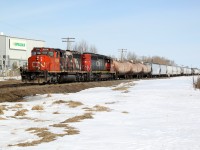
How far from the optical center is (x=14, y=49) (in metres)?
85.8

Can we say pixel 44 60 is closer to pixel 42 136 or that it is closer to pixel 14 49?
pixel 42 136

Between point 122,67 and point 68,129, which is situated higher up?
point 122,67

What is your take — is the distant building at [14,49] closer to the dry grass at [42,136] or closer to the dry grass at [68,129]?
the dry grass at [68,129]

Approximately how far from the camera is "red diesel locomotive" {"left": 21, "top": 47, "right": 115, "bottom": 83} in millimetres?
30188

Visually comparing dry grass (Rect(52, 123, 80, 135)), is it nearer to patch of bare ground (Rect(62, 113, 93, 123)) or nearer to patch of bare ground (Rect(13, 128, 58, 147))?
patch of bare ground (Rect(13, 128, 58, 147))

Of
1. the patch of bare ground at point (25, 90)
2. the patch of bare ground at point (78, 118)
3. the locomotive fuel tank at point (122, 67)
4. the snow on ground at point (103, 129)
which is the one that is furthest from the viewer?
the locomotive fuel tank at point (122, 67)

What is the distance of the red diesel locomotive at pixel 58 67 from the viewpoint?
99.0 ft

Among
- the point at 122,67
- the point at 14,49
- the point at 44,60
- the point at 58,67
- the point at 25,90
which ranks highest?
the point at 14,49

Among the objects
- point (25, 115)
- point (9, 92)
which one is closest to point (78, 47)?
point (9, 92)

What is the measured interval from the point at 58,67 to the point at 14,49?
56.2 meters

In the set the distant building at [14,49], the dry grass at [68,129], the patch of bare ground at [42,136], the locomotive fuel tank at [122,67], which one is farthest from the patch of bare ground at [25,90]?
the distant building at [14,49]

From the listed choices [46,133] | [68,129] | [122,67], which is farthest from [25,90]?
[122,67]

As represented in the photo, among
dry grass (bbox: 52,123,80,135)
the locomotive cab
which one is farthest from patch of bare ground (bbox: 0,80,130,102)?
dry grass (bbox: 52,123,80,135)

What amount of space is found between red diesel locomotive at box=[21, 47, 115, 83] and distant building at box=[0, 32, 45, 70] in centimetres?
4107
